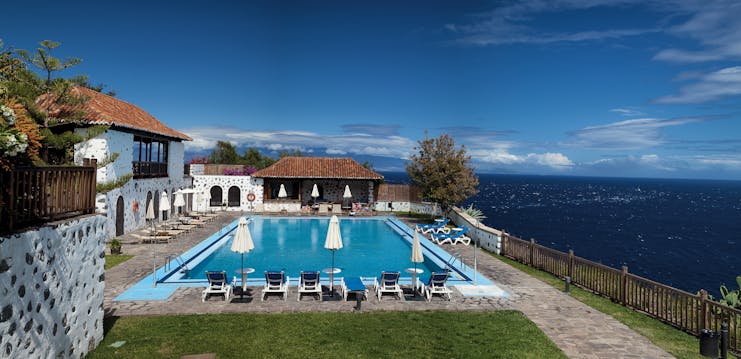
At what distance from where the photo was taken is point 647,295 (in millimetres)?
10180

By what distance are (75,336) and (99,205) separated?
41.5 feet

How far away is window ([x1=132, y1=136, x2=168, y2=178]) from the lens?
21.9m

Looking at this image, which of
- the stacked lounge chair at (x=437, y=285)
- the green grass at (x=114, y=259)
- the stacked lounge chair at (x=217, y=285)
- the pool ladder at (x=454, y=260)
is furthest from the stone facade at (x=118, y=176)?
the pool ladder at (x=454, y=260)

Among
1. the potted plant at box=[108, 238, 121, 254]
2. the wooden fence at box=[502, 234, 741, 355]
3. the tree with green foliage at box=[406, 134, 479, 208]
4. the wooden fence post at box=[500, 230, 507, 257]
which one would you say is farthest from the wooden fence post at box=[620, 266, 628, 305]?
the potted plant at box=[108, 238, 121, 254]

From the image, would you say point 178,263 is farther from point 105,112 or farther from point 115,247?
point 105,112

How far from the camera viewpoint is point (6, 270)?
185 inches

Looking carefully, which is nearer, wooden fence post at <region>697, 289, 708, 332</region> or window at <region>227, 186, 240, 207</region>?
wooden fence post at <region>697, 289, 708, 332</region>

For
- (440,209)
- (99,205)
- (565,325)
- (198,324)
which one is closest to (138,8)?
(99,205)

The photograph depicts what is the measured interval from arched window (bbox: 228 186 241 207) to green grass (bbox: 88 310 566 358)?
23.0m

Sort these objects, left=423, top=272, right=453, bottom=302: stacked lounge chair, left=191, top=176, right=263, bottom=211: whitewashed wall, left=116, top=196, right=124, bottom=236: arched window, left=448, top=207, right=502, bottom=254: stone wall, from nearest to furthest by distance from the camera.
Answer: left=423, top=272, right=453, bottom=302: stacked lounge chair, left=448, top=207, right=502, bottom=254: stone wall, left=116, top=196, right=124, bottom=236: arched window, left=191, top=176, right=263, bottom=211: whitewashed wall

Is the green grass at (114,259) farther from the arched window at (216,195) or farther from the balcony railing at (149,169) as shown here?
the arched window at (216,195)

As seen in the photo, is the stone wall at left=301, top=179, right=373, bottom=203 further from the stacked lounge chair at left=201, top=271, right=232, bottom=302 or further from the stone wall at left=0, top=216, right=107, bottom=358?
the stone wall at left=0, top=216, right=107, bottom=358

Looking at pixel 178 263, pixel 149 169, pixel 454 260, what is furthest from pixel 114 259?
pixel 454 260

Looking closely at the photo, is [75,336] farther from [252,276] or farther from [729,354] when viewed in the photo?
[729,354]
